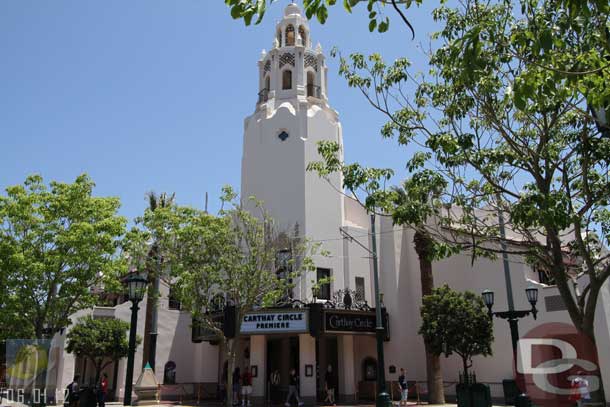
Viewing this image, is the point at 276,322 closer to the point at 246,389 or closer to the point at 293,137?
the point at 246,389

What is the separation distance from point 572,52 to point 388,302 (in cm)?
2240

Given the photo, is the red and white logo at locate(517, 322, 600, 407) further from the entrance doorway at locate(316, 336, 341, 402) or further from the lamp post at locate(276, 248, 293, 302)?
the entrance doorway at locate(316, 336, 341, 402)

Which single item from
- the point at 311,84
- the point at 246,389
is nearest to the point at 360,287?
the point at 246,389

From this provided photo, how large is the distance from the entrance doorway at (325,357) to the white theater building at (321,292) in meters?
0.06

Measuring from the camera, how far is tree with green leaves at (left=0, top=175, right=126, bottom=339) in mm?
20641

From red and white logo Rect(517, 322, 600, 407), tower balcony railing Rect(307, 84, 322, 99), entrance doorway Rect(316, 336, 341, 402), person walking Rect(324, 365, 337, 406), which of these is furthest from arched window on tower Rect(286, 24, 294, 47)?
red and white logo Rect(517, 322, 600, 407)

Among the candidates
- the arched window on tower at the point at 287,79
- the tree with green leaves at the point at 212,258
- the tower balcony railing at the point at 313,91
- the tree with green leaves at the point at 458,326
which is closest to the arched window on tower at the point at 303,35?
the arched window on tower at the point at 287,79

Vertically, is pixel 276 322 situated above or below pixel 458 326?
above

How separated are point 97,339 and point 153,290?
6358 mm

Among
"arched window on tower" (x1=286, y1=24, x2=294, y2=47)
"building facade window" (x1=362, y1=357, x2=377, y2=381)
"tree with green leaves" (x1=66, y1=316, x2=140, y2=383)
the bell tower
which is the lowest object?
"building facade window" (x1=362, y1=357, x2=377, y2=381)

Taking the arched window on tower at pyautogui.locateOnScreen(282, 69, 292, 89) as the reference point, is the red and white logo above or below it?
below

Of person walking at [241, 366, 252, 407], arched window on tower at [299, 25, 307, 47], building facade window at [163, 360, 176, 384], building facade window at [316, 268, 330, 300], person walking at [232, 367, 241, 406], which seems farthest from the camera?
arched window on tower at [299, 25, 307, 47]

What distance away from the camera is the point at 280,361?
3195 centimetres

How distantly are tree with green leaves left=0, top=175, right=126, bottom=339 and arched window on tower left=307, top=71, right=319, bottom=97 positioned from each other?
16.8 m
